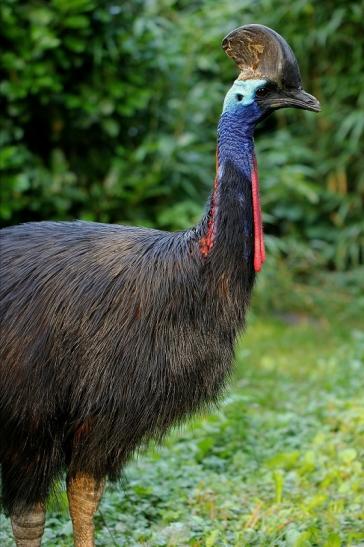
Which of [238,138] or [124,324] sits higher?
[238,138]

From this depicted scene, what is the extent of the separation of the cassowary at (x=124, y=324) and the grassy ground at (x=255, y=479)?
1.99 ft

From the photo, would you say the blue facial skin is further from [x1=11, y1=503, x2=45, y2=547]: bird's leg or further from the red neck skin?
[x1=11, y1=503, x2=45, y2=547]: bird's leg

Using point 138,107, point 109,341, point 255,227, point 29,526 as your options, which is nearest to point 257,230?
point 255,227

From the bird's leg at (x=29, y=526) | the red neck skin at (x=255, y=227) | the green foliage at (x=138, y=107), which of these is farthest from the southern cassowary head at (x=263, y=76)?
the green foliage at (x=138, y=107)

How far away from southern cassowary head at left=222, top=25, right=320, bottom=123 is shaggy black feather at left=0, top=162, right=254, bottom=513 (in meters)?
0.21

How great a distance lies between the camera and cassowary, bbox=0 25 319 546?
2.88 meters

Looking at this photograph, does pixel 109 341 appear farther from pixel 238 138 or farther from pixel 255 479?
pixel 255 479

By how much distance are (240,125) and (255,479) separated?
1708 mm

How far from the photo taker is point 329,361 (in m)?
6.20

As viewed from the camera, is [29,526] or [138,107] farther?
[138,107]

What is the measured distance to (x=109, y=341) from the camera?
9.46 ft

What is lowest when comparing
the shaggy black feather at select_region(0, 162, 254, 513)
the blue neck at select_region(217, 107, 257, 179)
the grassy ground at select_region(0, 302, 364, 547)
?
the grassy ground at select_region(0, 302, 364, 547)


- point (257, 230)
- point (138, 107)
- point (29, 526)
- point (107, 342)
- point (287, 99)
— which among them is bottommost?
point (29, 526)

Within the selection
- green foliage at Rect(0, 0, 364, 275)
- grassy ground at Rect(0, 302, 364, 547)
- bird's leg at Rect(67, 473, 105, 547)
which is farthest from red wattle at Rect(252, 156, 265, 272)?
green foliage at Rect(0, 0, 364, 275)
